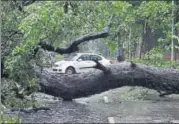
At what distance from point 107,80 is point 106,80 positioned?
0.03 m

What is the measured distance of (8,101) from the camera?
10062 millimetres

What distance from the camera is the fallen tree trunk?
12.2 meters

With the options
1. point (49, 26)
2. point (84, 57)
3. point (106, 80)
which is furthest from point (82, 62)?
point (49, 26)

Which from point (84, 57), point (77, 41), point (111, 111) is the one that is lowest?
point (111, 111)

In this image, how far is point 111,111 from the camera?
11.5 meters

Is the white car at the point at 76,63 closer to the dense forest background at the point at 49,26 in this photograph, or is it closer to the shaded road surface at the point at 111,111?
the shaded road surface at the point at 111,111

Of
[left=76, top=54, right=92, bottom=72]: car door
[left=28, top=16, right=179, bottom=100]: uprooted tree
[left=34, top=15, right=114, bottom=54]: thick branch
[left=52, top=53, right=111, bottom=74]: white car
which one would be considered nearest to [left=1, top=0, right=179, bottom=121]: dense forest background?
[left=34, top=15, right=114, bottom=54]: thick branch

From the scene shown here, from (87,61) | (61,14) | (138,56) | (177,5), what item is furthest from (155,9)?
(87,61)

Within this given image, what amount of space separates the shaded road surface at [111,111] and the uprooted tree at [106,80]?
1.42 ft

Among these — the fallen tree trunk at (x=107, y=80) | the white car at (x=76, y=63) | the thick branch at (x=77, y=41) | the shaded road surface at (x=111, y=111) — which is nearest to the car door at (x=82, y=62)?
the white car at (x=76, y=63)

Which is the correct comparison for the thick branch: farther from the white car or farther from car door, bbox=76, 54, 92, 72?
the white car

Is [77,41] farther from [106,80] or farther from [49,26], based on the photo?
[49,26]

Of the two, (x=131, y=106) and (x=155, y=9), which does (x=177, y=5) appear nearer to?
(x=131, y=106)

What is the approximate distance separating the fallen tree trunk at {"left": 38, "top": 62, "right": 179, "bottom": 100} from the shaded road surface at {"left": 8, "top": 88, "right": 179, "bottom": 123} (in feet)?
1.42
